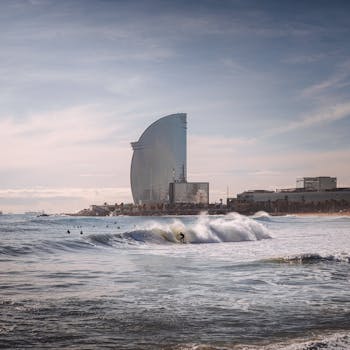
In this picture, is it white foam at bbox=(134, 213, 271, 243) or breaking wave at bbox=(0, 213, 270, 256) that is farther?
white foam at bbox=(134, 213, 271, 243)

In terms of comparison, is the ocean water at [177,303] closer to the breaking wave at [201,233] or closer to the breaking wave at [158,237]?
the breaking wave at [158,237]

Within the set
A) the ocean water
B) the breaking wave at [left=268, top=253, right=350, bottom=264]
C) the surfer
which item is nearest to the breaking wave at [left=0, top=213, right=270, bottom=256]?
the surfer

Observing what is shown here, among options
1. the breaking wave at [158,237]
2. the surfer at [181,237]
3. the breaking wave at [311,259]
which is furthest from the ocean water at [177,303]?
the surfer at [181,237]

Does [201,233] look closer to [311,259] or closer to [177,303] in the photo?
[311,259]

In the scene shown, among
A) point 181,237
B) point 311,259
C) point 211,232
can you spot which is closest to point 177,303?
point 311,259

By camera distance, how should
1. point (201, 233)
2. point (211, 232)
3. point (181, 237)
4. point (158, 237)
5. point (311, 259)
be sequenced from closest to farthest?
point (311, 259) → point (158, 237) → point (181, 237) → point (201, 233) → point (211, 232)

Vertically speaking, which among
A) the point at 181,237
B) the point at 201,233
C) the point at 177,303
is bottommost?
the point at 181,237

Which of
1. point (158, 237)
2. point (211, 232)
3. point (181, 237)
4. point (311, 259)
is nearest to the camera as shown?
point (311, 259)

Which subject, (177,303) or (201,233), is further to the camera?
(201,233)

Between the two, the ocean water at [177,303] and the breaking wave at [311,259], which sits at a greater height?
the ocean water at [177,303]

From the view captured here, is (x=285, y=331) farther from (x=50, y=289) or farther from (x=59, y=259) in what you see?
(x=59, y=259)

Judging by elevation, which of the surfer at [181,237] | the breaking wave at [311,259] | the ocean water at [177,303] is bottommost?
the surfer at [181,237]

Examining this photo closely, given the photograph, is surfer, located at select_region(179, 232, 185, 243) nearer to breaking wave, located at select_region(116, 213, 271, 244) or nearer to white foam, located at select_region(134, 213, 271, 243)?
breaking wave, located at select_region(116, 213, 271, 244)

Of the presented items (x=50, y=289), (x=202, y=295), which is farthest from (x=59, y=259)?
(x=202, y=295)
